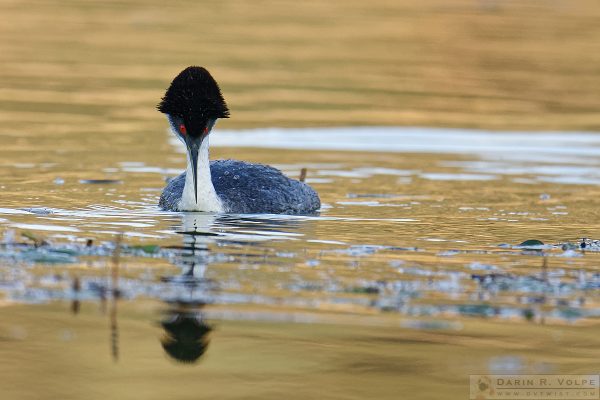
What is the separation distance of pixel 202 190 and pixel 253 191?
3.00ft

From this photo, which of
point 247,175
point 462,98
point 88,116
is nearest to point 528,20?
point 462,98

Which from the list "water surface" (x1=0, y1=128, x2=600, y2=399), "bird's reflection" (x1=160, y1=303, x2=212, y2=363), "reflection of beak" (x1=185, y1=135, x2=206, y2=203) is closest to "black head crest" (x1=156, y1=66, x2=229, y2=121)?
"reflection of beak" (x1=185, y1=135, x2=206, y2=203)

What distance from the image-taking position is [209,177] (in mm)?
14328

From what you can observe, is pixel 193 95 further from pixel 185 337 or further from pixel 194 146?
pixel 185 337

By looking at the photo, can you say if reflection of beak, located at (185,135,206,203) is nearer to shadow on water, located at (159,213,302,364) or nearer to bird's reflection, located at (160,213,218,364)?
shadow on water, located at (159,213,302,364)

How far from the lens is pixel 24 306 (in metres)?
9.73

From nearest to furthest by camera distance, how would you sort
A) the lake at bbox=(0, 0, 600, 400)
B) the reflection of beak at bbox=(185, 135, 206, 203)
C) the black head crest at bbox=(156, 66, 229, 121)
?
the lake at bbox=(0, 0, 600, 400) → the black head crest at bbox=(156, 66, 229, 121) → the reflection of beak at bbox=(185, 135, 206, 203)

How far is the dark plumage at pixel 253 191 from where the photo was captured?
48.6 feet

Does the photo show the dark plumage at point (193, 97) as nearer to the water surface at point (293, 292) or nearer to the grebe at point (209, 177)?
the grebe at point (209, 177)

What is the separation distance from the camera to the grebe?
1371cm

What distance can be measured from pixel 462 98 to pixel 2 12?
15687 millimetres

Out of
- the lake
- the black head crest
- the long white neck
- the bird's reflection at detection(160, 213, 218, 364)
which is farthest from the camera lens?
the long white neck

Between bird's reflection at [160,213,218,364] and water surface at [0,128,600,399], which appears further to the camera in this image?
bird's reflection at [160,213,218,364]

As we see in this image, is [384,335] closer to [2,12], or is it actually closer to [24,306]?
[24,306]
